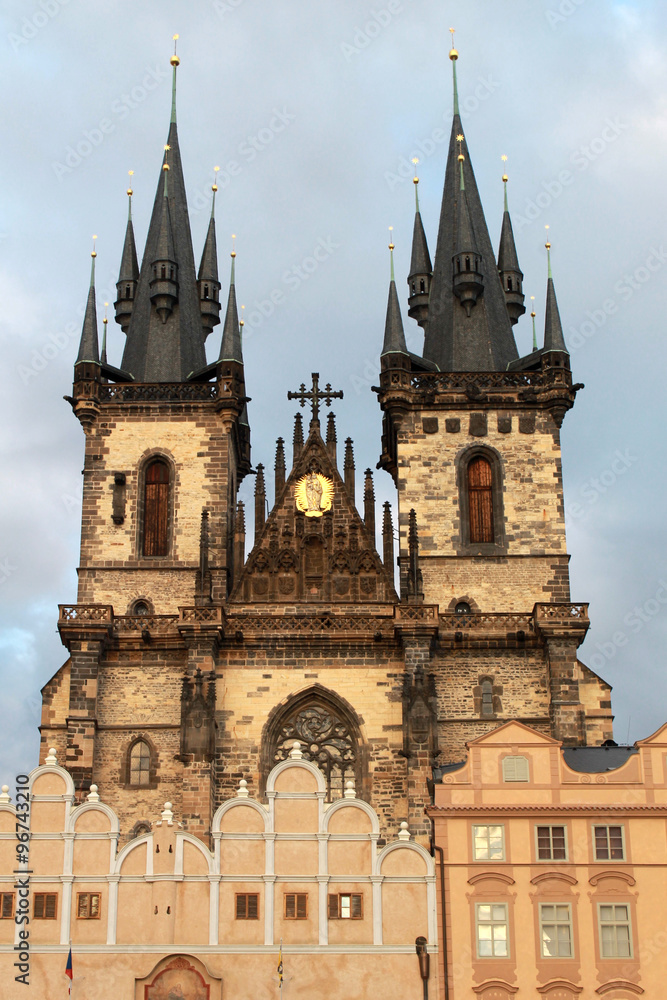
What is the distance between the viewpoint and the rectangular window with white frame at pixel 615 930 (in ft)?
92.8

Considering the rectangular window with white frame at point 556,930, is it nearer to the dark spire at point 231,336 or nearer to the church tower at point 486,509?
the church tower at point 486,509

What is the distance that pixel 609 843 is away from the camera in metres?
29.2

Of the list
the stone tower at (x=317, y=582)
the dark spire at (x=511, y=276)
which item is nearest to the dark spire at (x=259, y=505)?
the stone tower at (x=317, y=582)

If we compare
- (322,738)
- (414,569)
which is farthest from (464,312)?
(322,738)

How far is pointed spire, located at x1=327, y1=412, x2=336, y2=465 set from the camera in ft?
147

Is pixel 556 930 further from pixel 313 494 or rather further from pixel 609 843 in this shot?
pixel 313 494

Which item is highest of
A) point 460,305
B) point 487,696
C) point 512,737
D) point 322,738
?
point 460,305

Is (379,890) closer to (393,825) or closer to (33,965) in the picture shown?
(33,965)

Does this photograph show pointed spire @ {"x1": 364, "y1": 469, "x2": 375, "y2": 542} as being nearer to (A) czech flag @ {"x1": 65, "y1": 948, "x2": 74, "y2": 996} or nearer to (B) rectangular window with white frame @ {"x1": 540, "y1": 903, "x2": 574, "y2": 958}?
(B) rectangular window with white frame @ {"x1": 540, "y1": 903, "x2": 574, "y2": 958}

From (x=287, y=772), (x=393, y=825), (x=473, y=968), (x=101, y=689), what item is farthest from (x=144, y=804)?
(x=473, y=968)

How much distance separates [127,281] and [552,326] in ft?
46.0

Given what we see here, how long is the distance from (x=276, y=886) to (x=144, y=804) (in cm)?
1233

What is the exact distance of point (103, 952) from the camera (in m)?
28.2

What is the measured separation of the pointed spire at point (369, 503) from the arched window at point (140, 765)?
26.9ft
